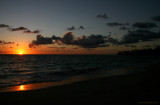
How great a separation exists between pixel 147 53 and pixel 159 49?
855 inches

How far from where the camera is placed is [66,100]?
6.07 meters

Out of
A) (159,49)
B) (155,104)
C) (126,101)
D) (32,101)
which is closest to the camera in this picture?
(155,104)

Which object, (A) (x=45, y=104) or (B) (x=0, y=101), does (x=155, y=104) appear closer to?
(A) (x=45, y=104)

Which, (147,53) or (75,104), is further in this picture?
(147,53)

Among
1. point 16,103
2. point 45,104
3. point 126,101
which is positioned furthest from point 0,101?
point 126,101

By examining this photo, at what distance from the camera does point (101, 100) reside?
581 cm

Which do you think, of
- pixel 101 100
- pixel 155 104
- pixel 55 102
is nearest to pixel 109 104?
pixel 101 100

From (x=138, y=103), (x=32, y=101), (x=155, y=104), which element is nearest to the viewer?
(x=155, y=104)

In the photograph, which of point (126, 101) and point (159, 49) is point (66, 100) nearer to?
point (126, 101)

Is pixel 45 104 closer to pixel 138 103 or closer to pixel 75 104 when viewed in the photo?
pixel 75 104

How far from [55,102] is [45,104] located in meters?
0.46

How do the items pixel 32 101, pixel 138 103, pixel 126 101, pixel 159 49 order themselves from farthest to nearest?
1. pixel 159 49
2. pixel 32 101
3. pixel 126 101
4. pixel 138 103

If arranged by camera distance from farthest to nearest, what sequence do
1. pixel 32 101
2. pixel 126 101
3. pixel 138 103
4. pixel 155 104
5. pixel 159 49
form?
pixel 159 49
pixel 32 101
pixel 126 101
pixel 138 103
pixel 155 104

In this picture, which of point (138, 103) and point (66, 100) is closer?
point (138, 103)
